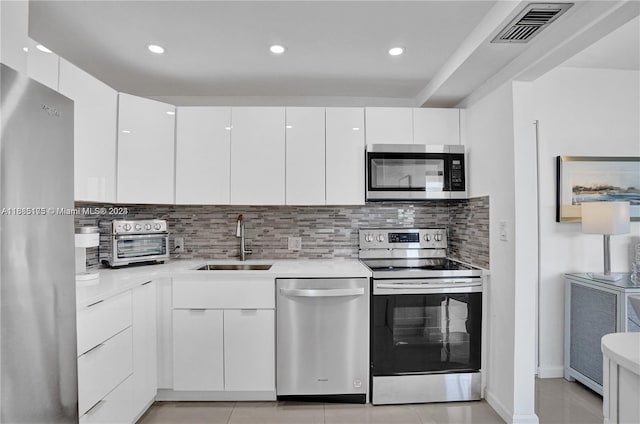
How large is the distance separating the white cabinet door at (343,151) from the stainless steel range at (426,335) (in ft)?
2.39

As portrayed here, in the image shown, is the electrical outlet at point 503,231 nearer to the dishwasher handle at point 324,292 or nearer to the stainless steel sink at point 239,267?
the dishwasher handle at point 324,292

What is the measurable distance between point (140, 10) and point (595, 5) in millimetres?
2215

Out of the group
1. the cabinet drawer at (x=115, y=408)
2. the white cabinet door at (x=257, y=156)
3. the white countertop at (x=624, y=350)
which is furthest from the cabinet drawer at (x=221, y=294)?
the white countertop at (x=624, y=350)

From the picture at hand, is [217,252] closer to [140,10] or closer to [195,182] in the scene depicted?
[195,182]

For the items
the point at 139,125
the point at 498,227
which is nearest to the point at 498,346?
the point at 498,227

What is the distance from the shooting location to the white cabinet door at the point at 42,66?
1695 mm

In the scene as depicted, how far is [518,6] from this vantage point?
156cm

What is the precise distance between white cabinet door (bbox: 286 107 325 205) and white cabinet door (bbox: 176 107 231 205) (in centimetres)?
48

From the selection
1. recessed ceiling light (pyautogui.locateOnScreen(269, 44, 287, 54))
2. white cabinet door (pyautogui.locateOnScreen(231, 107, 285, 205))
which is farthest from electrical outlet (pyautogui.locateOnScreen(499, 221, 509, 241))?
recessed ceiling light (pyautogui.locateOnScreen(269, 44, 287, 54))

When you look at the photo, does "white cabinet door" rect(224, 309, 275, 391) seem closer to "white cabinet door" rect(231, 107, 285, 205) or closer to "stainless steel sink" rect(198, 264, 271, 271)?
"stainless steel sink" rect(198, 264, 271, 271)

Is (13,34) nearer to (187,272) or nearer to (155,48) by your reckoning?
(155,48)

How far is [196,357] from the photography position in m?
2.32

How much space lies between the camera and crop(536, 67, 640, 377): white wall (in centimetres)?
271

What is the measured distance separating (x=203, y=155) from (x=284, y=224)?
0.88m
